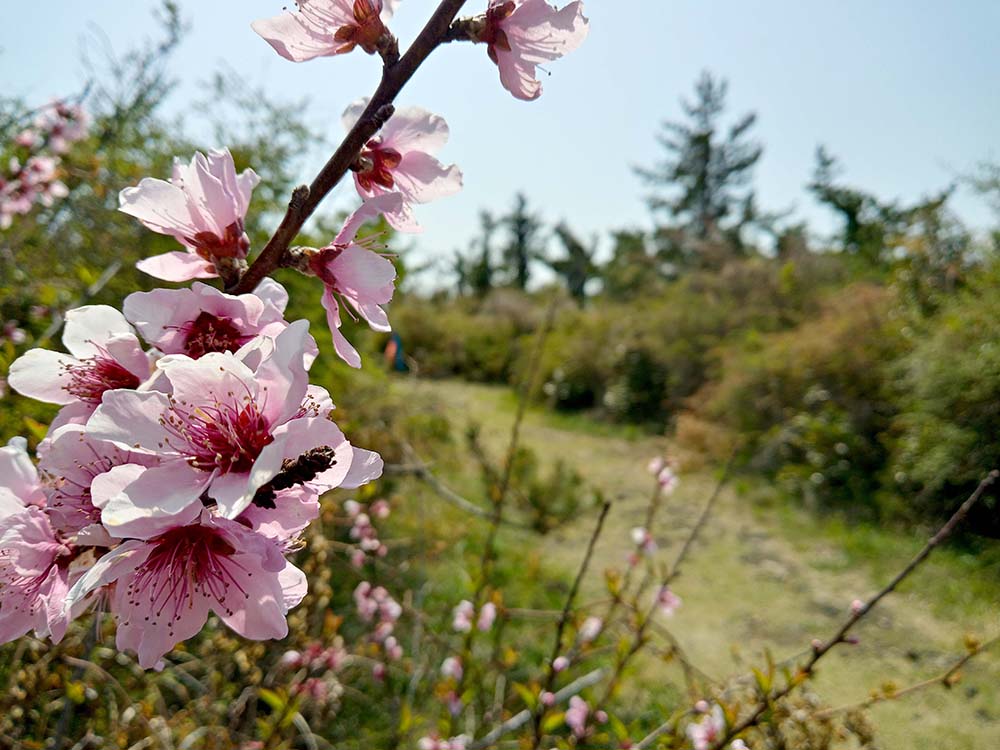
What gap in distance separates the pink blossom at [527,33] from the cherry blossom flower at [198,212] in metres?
0.33

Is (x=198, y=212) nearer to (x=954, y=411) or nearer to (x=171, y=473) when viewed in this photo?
(x=171, y=473)

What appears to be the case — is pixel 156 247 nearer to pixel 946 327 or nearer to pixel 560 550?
pixel 560 550

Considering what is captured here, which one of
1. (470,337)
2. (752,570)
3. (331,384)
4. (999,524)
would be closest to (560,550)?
(752,570)

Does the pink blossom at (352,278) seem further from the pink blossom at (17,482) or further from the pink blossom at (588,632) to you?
the pink blossom at (588,632)

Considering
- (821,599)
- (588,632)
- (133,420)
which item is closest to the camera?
(133,420)

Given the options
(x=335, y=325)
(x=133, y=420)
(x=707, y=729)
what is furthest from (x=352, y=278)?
(x=707, y=729)

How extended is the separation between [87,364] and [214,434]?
210mm

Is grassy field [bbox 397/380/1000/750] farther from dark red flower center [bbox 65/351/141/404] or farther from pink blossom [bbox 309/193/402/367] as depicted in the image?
dark red flower center [bbox 65/351/141/404]

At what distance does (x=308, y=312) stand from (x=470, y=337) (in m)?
10.8

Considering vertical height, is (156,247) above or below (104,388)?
above

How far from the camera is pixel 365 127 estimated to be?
2.03ft

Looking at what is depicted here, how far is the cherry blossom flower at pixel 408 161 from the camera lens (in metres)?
0.73

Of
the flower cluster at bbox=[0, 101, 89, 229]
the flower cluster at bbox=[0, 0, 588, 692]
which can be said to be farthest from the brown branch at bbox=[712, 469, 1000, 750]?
the flower cluster at bbox=[0, 101, 89, 229]

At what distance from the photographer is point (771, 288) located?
9719 millimetres
